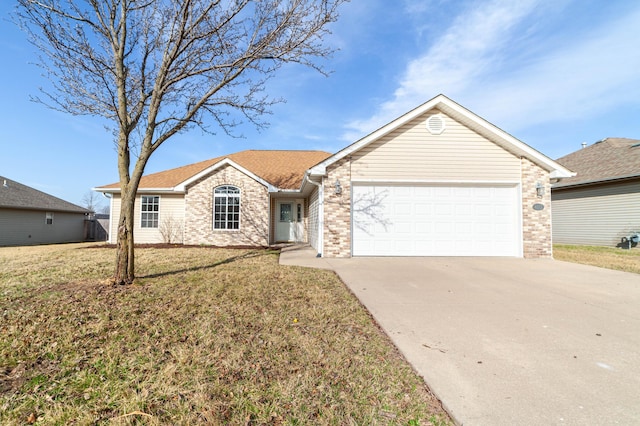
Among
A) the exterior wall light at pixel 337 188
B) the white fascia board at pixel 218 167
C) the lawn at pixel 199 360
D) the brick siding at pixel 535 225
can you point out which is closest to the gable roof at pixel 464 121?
the exterior wall light at pixel 337 188

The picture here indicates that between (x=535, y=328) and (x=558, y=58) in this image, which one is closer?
(x=535, y=328)

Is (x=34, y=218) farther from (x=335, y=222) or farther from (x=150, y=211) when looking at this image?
(x=335, y=222)

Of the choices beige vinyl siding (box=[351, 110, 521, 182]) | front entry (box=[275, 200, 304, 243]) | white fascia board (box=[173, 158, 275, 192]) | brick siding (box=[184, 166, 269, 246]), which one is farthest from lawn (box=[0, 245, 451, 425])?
front entry (box=[275, 200, 304, 243])

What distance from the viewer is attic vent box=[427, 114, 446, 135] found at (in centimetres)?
929

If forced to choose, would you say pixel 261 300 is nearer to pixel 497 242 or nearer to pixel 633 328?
pixel 633 328

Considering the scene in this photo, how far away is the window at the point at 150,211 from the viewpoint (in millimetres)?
13477

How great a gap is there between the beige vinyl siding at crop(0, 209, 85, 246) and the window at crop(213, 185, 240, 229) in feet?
40.3

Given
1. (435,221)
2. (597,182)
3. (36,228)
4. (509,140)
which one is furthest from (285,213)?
(36,228)

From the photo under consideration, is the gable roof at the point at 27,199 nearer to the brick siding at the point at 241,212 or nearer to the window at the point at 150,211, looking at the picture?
the window at the point at 150,211

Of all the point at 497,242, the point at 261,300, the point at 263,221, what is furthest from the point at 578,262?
the point at 263,221

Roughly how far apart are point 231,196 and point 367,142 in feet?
22.6

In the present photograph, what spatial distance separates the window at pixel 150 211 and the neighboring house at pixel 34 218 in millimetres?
8038

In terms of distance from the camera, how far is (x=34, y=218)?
54.4 feet

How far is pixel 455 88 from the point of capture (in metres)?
10.1
